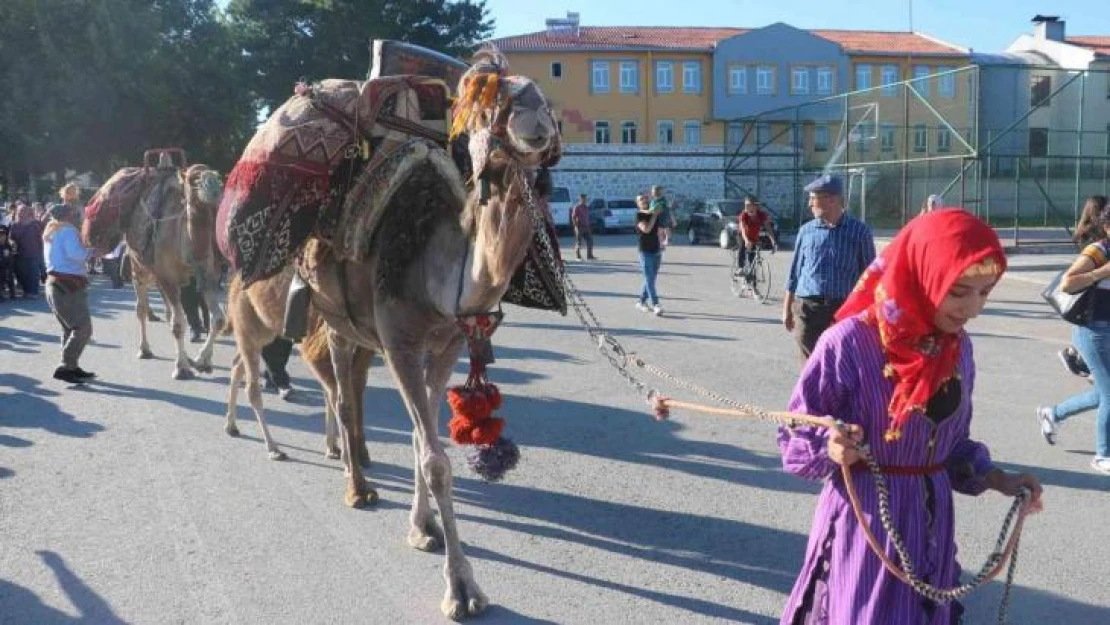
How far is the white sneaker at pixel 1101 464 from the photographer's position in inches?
258

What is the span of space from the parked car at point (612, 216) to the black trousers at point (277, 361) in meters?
34.8

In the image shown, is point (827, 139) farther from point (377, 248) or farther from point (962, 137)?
point (377, 248)

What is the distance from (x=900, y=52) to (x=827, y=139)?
26.1m

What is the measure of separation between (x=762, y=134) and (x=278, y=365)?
36.1 metres

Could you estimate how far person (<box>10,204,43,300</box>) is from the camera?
19.5m

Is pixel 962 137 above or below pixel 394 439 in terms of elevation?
above

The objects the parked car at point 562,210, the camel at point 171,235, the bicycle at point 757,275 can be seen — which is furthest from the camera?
the parked car at point 562,210

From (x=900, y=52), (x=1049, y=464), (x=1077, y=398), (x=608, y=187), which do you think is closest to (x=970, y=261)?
(x=1049, y=464)

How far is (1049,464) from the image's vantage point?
6.80 meters

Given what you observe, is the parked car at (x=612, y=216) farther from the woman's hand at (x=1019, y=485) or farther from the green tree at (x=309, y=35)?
the woman's hand at (x=1019, y=485)

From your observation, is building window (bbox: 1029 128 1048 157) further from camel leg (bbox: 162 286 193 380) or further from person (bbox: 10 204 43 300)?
person (bbox: 10 204 43 300)

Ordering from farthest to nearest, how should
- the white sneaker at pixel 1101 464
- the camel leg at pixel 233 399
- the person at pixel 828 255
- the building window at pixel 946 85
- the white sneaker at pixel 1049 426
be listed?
1. the building window at pixel 946 85
2. the camel leg at pixel 233 399
3. the white sneaker at pixel 1049 426
4. the person at pixel 828 255
5. the white sneaker at pixel 1101 464

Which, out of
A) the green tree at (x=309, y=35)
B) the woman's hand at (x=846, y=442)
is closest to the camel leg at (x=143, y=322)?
the woman's hand at (x=846, y=442)

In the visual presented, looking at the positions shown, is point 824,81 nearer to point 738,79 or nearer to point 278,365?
point 738,79
